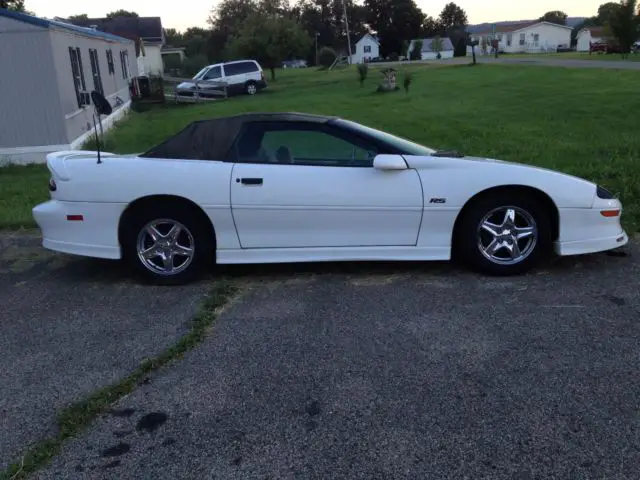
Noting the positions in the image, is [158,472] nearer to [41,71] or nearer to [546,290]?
[546,290]

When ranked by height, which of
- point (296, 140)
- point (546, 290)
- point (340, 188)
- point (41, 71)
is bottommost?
point (546, 290)

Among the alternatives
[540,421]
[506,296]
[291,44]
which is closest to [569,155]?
[506,296]

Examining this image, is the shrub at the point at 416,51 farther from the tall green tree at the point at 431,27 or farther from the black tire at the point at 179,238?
the black tire at the point at 179,238

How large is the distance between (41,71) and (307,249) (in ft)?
30.1

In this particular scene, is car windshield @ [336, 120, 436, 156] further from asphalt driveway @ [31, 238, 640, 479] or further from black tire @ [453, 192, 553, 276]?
asphalt driveway @ [31, 238, 640, 479]

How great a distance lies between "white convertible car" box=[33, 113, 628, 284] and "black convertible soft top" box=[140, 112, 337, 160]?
2 cm

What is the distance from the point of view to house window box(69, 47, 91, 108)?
13.9m

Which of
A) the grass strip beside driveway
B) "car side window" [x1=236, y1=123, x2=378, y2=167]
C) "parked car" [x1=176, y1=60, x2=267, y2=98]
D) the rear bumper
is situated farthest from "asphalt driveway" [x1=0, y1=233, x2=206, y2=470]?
"parked car" [x1=176, y1=60, x2=267, y2=98]

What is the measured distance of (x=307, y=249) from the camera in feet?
16.1

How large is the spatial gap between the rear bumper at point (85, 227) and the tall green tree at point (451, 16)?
109711 mm

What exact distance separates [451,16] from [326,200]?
4371 inches

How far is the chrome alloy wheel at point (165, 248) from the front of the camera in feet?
16.1

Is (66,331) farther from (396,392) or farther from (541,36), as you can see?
(541,36)

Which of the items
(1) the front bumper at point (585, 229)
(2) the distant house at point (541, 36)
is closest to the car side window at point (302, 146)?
(1) the front bumper at point (585, 229)
